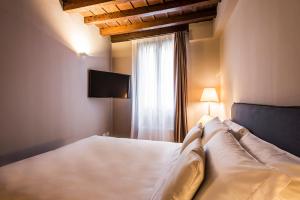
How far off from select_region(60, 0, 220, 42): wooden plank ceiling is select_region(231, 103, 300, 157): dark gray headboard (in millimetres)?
2050

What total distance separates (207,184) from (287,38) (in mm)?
1082

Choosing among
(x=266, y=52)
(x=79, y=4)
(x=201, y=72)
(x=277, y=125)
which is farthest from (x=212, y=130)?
(x=79, y=4)

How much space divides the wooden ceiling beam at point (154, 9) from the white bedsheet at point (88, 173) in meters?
2.15

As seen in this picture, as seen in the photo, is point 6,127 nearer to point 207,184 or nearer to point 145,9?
point 207,184

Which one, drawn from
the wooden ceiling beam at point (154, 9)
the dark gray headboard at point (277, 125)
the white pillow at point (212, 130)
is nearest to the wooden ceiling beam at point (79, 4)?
the wooden ceiling beam at point (154, 9)

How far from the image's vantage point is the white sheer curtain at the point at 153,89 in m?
3.75

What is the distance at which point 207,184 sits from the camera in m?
0.90

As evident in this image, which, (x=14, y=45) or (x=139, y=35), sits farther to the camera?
(x=139, y=35)

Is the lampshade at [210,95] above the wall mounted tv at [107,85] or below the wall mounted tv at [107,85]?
below

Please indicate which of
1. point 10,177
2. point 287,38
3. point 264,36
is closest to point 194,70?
point 264,36

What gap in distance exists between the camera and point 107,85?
359cm

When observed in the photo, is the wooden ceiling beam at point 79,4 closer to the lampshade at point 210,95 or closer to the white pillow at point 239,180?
the lampshade at point 210,95

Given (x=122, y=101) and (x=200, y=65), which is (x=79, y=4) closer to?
(x=122, y=101)

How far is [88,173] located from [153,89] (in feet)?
8.57
